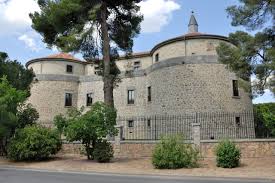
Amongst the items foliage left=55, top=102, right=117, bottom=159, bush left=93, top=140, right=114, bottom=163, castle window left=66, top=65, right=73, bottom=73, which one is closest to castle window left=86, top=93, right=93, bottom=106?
castle window left=66, top=65, right=73, bottom=73

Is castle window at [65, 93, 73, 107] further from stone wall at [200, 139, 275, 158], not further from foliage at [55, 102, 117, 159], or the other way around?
stone wall at [200, 139, 275, 158]

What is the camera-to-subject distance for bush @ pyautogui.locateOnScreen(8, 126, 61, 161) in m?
19.6

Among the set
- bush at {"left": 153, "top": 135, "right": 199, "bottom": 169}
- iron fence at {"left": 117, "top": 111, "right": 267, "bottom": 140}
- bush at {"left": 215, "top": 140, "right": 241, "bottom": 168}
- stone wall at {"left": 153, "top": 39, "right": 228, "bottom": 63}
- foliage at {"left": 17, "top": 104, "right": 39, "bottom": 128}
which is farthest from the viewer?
stone wall at {"left": 153, "top": 39, "right": 228, "bottom": 63}

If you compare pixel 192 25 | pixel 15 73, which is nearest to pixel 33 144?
pixel 15 73

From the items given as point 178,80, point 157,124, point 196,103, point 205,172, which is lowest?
point 205,172

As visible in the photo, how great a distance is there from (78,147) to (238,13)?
43.7 ft

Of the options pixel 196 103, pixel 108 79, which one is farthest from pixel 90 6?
pixel 196 103

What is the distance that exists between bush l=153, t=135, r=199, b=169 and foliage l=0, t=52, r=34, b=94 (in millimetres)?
12598

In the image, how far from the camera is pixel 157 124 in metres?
29.8

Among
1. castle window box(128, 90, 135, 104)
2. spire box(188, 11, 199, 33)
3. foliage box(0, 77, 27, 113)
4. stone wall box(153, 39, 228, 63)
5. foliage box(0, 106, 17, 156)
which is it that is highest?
spire box(188, 11, 199, 33)

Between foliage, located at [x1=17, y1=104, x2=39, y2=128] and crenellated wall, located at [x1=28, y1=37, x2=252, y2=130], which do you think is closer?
foliage, located at [x1=17, y1=104, x2=39, y2=128]

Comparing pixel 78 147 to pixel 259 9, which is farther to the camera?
pixel 78 147

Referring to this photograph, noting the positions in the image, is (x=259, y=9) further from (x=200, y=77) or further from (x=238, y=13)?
(x=200, y=77)

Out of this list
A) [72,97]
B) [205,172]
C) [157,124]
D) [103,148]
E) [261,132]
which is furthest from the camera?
[72,97]
